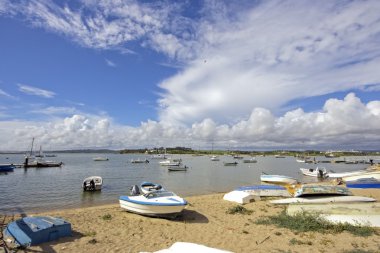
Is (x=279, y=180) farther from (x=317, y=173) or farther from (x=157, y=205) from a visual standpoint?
(x=157, y=205)

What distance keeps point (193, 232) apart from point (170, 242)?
2.09m

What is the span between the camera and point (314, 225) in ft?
46.2

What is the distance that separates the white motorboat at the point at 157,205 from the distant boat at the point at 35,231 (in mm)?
4979

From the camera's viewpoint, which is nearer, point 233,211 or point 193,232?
point 193,232

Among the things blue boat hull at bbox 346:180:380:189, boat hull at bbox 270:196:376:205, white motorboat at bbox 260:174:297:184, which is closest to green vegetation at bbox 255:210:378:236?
boat hull at bbox 270:196:376:205

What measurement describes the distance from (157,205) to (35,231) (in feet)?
21.5

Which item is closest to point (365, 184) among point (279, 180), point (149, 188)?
point (279, 180)

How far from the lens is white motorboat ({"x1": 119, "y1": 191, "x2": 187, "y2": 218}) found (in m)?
16.3

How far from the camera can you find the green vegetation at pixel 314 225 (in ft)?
44.3

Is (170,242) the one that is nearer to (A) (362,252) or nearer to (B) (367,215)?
(A) (362,252)

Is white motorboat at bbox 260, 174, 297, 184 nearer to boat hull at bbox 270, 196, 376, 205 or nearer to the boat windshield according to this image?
boat hull at bbox 270, 196, 376, 205

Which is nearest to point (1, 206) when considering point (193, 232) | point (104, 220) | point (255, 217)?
point (104, 220)

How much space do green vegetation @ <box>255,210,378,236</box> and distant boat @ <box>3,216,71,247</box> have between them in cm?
1018

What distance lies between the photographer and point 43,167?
77125mm
